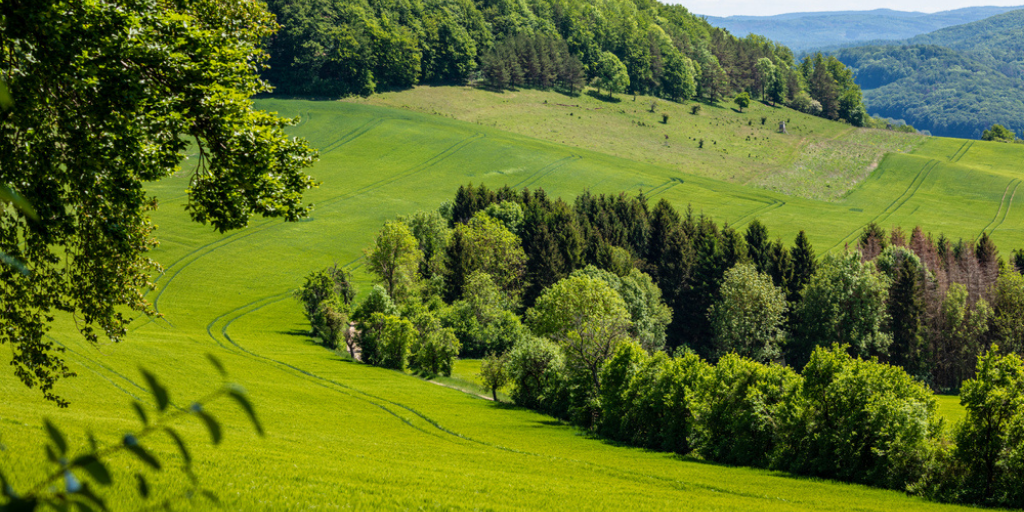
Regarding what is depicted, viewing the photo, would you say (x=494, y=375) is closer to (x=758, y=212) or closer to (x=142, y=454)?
(x=142, y=454)

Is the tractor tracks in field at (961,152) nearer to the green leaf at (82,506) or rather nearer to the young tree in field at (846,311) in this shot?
the young tree in field at (846,311)

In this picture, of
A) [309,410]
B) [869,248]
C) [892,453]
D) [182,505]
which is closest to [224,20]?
[182,505]

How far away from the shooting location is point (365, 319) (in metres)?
78.2

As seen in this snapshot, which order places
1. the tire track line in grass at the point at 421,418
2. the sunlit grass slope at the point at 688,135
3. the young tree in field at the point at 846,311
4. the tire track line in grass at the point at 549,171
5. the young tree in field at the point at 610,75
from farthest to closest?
1. the young tree in field at the point at 610,75
2. the sunlit grass slope at the point at 688,135
3. the tire track line in grass at the point at 549,171
4. the young tree in field at the point at 846,311
5. the tire track line in grass at the point at 421,418

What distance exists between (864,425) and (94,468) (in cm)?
4417

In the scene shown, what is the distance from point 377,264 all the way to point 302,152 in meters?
73.1

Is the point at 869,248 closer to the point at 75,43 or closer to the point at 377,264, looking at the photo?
the point at 377,264

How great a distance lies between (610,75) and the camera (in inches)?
7618

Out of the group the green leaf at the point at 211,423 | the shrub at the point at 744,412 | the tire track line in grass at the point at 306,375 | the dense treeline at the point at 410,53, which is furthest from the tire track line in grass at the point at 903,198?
the green leaf at the point at 211,423

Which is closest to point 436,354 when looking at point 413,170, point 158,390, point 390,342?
point 390,342

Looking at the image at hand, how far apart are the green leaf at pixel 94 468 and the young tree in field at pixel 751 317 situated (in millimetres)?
85130

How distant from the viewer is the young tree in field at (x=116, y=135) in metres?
16.0

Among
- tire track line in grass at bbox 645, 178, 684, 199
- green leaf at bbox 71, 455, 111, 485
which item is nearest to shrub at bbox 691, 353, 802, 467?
green leaf at bbox 71, 455, 111, 485

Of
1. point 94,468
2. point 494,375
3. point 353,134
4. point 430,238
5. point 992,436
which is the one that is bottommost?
point 494,375
